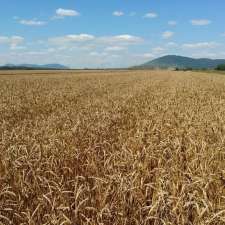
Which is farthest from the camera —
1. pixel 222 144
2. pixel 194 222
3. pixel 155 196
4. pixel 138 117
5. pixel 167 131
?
pixel 138 117

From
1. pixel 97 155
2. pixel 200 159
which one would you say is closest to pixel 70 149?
pixel 97 155

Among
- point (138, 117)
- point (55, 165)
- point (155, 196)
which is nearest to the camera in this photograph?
point (155, 196)

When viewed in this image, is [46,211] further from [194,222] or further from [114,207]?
[194,222]

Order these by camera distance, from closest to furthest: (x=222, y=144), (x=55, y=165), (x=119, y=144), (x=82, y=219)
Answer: (x=82, y=219), (x=55, y=165), (x=222, y=144), (x=119, y=144)

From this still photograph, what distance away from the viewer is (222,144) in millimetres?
6379

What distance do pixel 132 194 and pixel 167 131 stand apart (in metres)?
4.06

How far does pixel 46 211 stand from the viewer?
4.17 metres

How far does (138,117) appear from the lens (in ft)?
36.3

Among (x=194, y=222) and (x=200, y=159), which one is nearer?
(x=194, y=222)

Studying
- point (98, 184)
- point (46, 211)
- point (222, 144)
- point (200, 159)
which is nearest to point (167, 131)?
point (222, 144)

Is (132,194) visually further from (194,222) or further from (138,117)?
(138,117)

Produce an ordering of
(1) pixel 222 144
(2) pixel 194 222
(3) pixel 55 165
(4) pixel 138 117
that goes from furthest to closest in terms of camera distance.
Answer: (4) pixel 138 117, (1) pixel 222 144, (3) pixel 55 165, (2) pixel 194 222

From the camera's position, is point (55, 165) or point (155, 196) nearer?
point (155, 196)

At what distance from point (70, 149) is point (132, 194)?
2.40 metres
